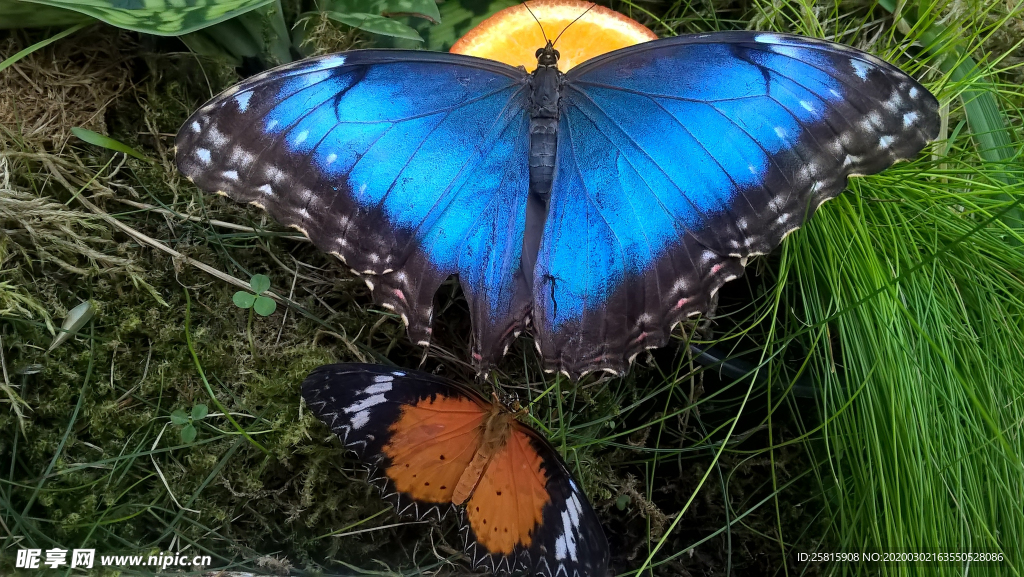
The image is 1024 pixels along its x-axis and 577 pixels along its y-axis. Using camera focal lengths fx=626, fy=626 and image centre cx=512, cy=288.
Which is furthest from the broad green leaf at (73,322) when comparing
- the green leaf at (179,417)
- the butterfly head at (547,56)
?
the butterfly head at (547,56)

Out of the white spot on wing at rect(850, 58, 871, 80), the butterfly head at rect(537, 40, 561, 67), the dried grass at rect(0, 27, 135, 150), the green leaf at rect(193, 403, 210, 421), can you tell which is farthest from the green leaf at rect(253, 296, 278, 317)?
the white spot on wing at rect(850, 58, 871, 80)

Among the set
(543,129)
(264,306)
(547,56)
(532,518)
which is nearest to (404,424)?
(532,518)

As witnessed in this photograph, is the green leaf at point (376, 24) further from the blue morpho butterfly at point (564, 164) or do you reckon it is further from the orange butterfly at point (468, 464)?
the orange butterfly at point (468, 464)

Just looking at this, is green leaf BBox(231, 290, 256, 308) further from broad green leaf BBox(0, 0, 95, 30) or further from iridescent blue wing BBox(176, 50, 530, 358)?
broad green leaf BBox(0, 0, 95, 30)

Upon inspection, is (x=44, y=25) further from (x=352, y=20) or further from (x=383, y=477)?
(x=383, y=477)

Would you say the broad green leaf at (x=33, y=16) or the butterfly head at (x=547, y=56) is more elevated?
the butterfly head at (x=547, y=56)

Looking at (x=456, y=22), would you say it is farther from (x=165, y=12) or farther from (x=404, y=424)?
(x=404, y=424)
